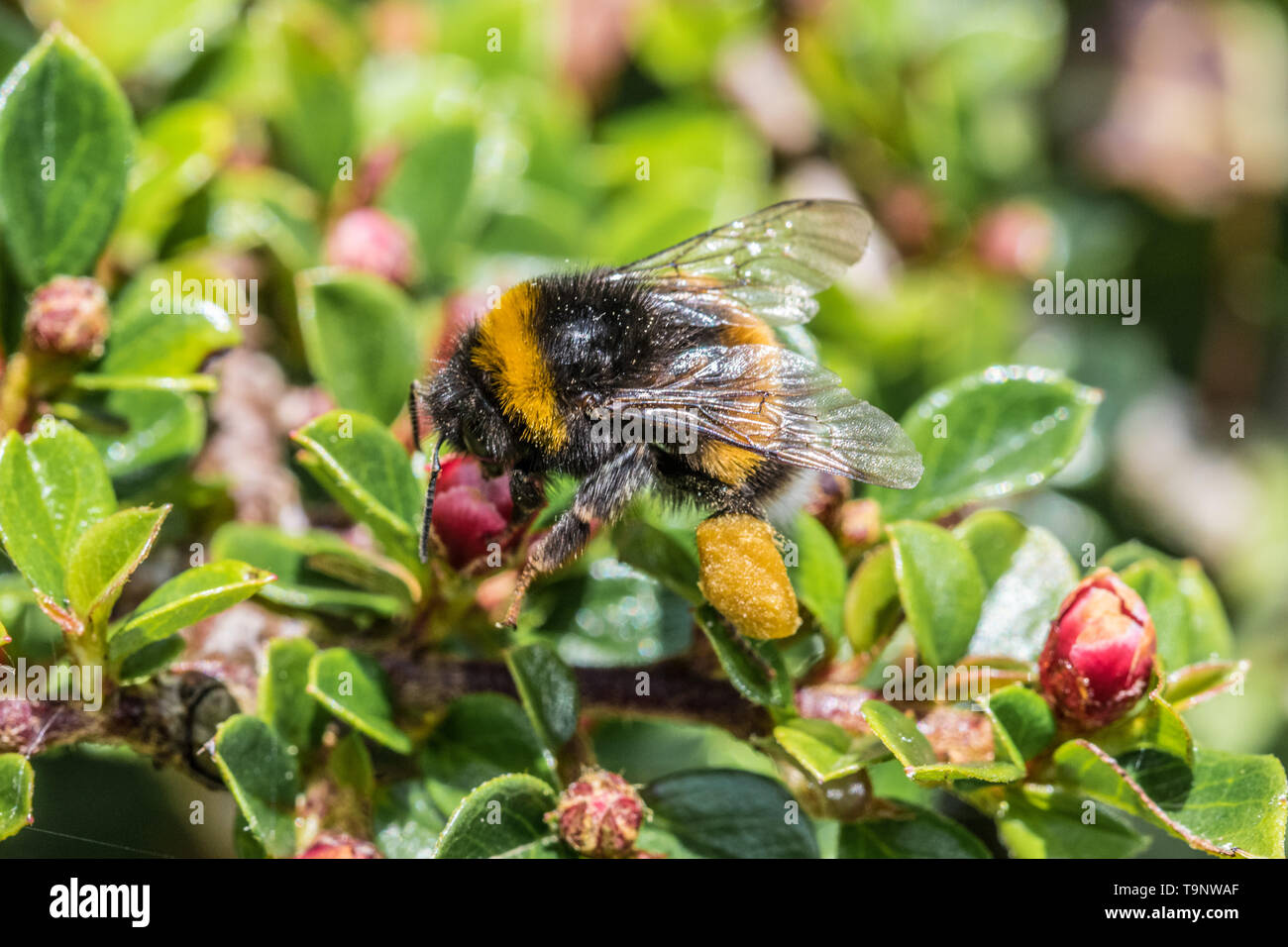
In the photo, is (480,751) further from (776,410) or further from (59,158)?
(59,158)

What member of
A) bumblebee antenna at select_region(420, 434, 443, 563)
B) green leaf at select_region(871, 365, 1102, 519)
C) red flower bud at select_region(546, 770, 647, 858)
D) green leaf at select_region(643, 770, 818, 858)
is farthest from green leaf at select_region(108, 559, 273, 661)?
green leaf at select_region(871, 365, 1102, 519)

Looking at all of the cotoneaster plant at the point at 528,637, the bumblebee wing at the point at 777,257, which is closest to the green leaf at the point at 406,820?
the cotoneaster plant at the point at 528,637

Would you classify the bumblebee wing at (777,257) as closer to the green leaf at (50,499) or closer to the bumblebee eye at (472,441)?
the bumblebee eye at (472,441)

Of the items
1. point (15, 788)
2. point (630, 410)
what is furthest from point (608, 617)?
point (15, 788)

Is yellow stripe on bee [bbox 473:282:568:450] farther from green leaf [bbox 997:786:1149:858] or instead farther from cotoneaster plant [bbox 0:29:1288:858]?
green leaf [bbox 997:786:1149:858]
